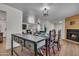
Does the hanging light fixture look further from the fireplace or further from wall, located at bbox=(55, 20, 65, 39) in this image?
the fireplace

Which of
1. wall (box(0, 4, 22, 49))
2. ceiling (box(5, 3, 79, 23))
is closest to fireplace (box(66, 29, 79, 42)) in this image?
ceiling (box(5, 3, 79, 23))

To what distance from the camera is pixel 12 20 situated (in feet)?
5.35

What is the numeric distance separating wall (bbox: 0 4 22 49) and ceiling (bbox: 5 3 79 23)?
0.08 meters

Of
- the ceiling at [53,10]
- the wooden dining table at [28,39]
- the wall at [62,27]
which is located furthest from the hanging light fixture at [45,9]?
the wooden dining table at [28,39]

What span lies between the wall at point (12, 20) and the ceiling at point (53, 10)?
8cm

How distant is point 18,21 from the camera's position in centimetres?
161

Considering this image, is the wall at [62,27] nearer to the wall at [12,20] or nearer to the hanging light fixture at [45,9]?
the hanging light fixture at [45,9]

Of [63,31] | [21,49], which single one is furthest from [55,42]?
[21,49]

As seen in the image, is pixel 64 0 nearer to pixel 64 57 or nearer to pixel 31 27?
pixel 31 27

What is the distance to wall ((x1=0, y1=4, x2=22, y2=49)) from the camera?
158 cm

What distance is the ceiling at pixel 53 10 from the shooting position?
1501 mm

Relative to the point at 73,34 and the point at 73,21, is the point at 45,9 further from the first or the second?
the point at 73,34

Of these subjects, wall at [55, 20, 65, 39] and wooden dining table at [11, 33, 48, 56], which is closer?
wooden dining table at [11, 33, 48, 56]

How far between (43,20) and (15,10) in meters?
0.47
